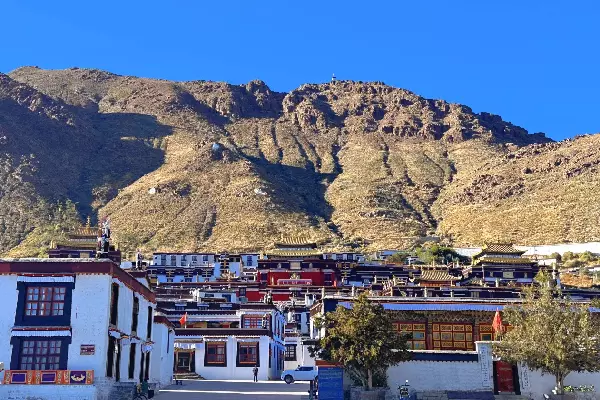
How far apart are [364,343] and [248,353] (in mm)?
19190

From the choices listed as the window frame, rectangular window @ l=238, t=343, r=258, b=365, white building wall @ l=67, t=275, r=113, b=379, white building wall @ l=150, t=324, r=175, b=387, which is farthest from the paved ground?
the window frame

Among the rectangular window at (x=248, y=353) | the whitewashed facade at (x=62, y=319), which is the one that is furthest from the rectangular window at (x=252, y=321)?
the whitewashed facade at (x=62, y=319)

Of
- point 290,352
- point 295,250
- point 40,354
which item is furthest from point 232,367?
point 295,250

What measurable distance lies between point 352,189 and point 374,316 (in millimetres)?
123837

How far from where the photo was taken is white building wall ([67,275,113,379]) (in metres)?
29.9

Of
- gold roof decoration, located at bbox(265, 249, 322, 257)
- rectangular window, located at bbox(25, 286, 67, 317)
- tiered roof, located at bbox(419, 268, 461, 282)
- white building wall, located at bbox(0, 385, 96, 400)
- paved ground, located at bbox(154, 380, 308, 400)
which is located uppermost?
gold roof decoration, located at bbox(265, 249, 322, 257)

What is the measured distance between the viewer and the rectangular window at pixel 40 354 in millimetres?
29891

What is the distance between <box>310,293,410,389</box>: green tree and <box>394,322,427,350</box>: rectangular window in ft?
13.0

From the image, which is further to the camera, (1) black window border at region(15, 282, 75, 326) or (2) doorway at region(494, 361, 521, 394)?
(2) doorway at region(494, 361, 521, 394)

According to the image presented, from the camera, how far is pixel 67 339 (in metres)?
30.0

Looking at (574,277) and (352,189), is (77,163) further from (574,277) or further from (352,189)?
(574,277)

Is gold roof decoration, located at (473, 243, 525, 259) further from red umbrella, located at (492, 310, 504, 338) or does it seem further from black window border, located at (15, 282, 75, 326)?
black window border, located at (15, 282, 75, 326)

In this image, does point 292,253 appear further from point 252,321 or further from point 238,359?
point 238,359

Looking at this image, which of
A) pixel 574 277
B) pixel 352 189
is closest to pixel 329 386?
pixel 574 277
